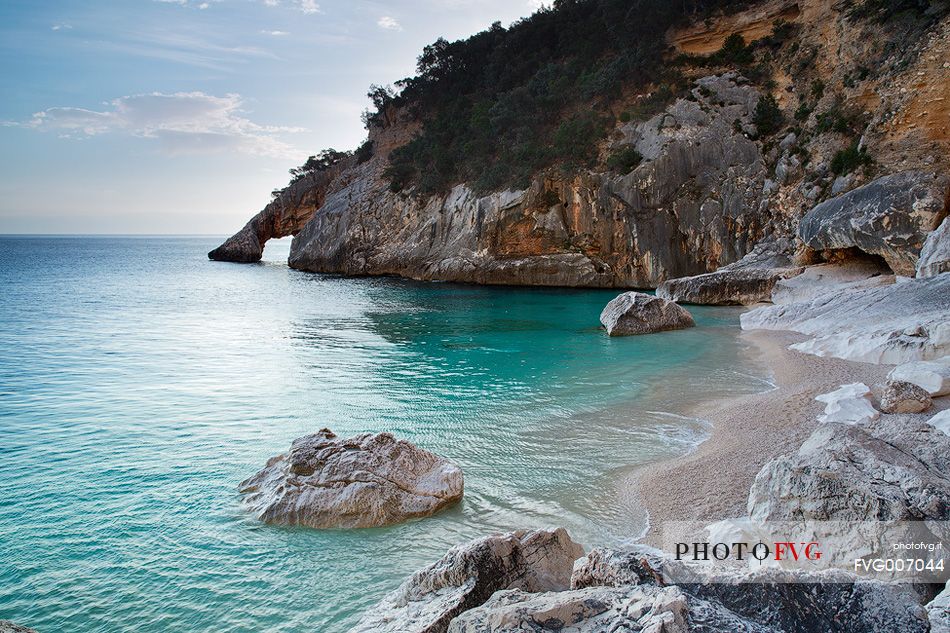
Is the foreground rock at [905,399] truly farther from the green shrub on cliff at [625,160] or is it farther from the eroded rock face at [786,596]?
the green shrub on cliff at [625,160]

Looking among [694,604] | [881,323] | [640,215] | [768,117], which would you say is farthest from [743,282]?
[694,604]

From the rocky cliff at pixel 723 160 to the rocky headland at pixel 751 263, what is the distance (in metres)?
0.13

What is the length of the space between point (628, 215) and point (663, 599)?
1294 inches

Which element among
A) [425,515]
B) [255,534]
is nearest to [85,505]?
[255,534]

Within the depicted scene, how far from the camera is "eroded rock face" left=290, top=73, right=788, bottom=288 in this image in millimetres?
31188

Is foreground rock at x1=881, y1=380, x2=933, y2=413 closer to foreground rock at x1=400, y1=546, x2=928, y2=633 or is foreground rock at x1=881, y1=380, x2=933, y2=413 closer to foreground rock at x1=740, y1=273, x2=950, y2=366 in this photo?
foreground rock at x1=740, y1=273, x2=950, y2=366

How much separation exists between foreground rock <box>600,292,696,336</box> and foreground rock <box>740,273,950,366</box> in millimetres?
3159

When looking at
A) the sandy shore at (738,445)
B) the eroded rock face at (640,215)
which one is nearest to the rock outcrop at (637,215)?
the eroded rock face at (640,215)

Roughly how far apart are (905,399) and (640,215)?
26.7 metres

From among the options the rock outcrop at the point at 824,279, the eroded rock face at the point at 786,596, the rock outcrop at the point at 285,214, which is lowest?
the eroded rock face at the point at 786,596

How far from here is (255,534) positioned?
20.2ft

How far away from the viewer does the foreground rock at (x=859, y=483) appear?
4.20 meters

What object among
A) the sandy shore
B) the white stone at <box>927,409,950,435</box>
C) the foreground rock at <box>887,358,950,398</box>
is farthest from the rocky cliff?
the white stone at <box>927,409,950,435</box>

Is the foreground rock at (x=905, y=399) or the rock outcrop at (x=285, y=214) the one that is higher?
the rock outcrop at (x=285, y=214)
